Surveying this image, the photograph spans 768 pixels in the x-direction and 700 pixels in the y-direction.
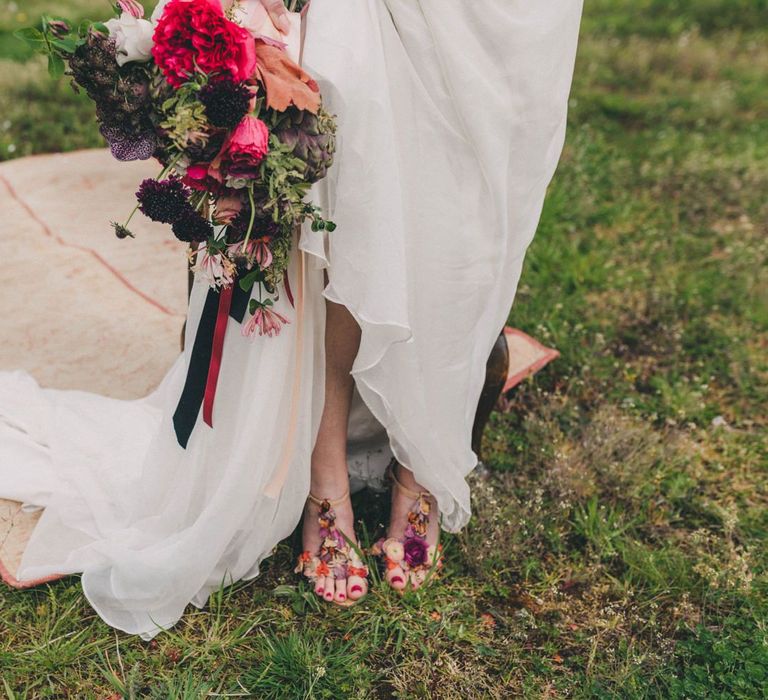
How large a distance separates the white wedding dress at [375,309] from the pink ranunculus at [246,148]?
0.89 ft

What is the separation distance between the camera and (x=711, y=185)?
475 centimetres

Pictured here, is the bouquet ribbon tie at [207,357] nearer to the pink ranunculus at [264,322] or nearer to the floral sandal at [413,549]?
the pink ranunculus at [264,322]

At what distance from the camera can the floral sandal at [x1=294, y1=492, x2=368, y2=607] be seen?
229cm

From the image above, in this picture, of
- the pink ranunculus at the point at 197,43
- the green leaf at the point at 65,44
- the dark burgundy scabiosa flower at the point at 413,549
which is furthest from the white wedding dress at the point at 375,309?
the green leaf at the point at 65,44

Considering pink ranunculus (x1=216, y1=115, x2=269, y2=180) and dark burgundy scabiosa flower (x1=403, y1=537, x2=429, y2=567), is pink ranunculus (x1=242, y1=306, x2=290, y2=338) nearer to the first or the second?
pink ranunculus (x1=216, y1=115, x2=269, y2=180)

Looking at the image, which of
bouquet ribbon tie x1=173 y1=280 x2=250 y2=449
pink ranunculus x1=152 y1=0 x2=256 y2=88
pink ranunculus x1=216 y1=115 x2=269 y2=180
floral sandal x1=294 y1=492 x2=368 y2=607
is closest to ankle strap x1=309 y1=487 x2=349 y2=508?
floral sandal x1=294 y1=492 x2=368 y2=607

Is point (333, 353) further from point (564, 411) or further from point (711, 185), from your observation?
point (711, 185)

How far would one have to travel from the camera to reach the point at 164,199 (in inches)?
62.3

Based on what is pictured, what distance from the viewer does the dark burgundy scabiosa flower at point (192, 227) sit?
1617mm

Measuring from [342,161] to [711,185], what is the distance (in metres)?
3.56

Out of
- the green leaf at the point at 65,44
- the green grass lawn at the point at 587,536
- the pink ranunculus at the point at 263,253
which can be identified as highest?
the green leaf at the point at 65,44

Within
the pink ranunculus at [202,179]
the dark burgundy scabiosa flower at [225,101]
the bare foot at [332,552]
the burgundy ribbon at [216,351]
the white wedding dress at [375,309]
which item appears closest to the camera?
the dark burgundy scabiosa flower at [225,101]

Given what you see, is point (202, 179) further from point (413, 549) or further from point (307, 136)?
point (413, 549)

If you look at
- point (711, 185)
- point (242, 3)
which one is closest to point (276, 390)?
point (242, 3)
